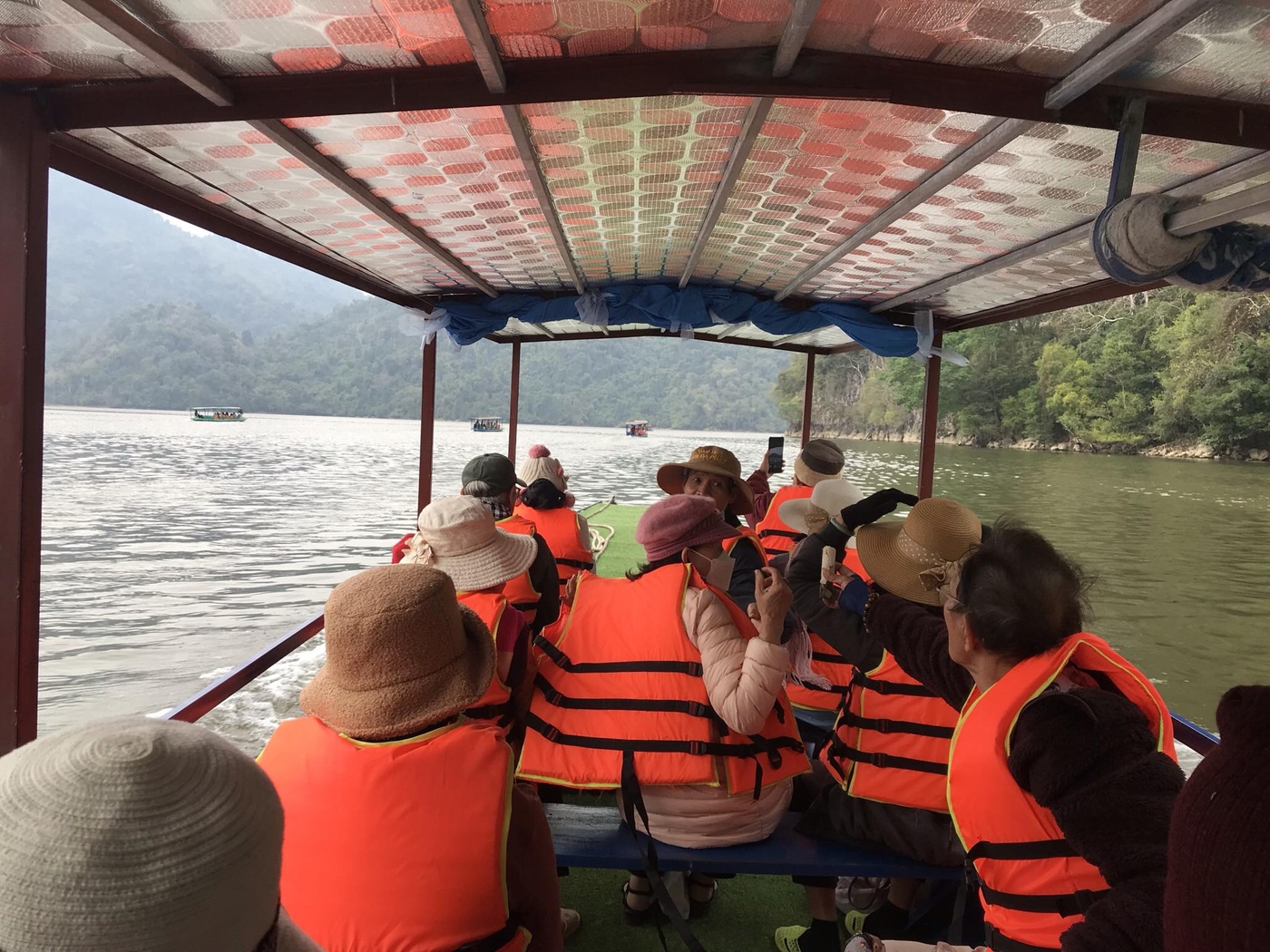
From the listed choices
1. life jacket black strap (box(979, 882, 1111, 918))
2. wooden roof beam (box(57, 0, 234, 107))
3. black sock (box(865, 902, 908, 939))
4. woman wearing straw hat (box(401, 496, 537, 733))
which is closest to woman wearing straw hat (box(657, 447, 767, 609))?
woman wearing straw hat (box(401, 496, 537, 733))

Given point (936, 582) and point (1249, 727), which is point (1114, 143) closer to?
point (936, 582)

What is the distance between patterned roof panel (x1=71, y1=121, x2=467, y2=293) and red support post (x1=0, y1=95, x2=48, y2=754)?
0.34 metres

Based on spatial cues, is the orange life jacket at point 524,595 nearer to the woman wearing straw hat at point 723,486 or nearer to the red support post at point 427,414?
the woman wearing straw hat at point 723,486

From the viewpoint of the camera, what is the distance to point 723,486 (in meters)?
3.35

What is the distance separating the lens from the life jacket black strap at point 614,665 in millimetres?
1862

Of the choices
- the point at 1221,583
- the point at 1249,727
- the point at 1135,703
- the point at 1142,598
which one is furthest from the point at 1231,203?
the point at 1221,583

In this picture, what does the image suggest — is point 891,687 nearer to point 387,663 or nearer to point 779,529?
point 387,663

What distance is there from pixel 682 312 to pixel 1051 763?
4.31 metres

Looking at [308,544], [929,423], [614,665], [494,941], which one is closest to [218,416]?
[308,544]

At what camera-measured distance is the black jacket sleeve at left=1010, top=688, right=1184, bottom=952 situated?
40.6 inches

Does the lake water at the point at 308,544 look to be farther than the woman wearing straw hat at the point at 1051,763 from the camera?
Yes

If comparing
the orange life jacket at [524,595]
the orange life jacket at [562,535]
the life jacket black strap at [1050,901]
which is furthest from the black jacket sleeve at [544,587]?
the life jacket black strap at [1050,901]

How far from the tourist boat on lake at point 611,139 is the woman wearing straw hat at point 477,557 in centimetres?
98

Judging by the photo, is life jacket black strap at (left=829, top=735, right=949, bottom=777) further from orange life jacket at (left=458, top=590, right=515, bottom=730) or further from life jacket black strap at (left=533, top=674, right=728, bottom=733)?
orange life jacket at (left=458, top=590, right=515, bottom=730)
